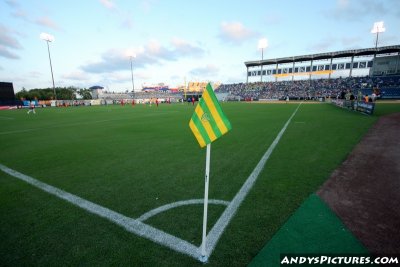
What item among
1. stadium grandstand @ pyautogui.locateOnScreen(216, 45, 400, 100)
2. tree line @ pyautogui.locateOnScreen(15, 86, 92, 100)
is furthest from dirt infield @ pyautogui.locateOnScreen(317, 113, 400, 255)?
tree line @ pyautogui.locateOnScreen(15, 86, 92, 100)

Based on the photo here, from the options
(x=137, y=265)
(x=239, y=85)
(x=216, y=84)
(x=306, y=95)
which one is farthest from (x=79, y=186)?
(x=216, y=84)

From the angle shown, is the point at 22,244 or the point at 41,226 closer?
the point at 22,244

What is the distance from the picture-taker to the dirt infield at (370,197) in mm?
2748

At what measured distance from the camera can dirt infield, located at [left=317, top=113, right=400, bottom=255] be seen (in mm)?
2748

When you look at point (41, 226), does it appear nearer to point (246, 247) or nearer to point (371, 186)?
point (246, 247)

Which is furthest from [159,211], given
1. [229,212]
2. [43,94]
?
[43,94]

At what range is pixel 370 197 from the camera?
3764 mm

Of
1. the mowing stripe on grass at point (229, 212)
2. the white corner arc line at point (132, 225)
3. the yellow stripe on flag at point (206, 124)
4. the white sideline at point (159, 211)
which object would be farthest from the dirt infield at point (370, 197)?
the yellow stripe on flag at point (206, 124)

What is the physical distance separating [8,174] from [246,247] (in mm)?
6123

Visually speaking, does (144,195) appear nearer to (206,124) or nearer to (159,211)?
(159,211)

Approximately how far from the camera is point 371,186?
4207 mm

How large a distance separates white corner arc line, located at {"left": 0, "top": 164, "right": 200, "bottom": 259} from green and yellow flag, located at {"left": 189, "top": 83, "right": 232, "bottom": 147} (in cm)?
133

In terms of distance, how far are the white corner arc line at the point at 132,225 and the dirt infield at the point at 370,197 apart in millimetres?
2245

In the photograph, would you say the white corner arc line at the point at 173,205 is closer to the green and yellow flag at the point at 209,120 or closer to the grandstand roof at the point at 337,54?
the green and yellow flag at the point at 209,120
